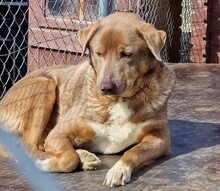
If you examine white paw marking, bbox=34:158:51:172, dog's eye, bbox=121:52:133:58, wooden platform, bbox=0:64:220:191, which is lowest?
wooden platform, bbox=0:64:220:191

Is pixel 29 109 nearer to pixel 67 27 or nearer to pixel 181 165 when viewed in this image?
pixel 181 165

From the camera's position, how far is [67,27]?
7.86 m

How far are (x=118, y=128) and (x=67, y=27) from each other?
14.0 ft

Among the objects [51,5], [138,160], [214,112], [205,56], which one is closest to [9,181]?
[138,160]

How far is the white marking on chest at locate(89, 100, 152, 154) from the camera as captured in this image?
12.3 feet

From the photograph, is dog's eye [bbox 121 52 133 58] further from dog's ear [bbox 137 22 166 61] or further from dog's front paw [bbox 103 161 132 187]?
dog's front paw [bbox 103 161 132 187]

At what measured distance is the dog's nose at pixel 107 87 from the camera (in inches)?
137

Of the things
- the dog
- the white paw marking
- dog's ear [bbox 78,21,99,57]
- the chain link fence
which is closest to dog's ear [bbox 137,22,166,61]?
the dog

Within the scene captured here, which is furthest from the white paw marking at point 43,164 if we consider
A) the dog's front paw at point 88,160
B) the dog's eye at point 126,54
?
the dog's eye at point 126,54

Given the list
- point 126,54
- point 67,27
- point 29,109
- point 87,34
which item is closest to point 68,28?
point 67,27

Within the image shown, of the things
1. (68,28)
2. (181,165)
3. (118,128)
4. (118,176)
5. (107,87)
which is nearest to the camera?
(118,176)

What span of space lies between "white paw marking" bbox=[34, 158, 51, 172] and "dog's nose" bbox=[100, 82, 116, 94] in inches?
19.7

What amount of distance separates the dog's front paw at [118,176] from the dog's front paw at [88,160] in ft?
0.60

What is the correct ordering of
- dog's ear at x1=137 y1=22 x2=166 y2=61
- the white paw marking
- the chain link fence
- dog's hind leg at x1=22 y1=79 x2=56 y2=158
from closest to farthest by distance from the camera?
the white paw marking → dog's ear at x1=137 y1=22 x2=166 y2=61 → dog's hind leg at x1=22 y1=79 x2=56 y2=158 → the chain link fence
